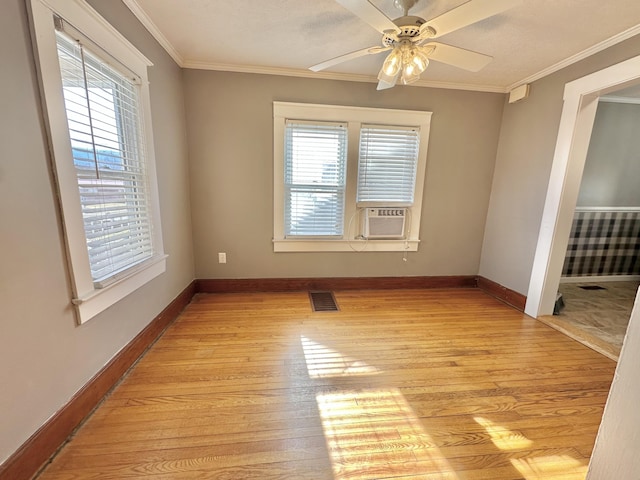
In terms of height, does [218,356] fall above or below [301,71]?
below

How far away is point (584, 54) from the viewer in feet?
7.05

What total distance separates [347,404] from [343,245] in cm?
179

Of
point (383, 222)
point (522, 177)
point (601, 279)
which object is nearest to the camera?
point (522, 177)

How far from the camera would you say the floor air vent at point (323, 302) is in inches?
106

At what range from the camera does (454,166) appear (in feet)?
10.0

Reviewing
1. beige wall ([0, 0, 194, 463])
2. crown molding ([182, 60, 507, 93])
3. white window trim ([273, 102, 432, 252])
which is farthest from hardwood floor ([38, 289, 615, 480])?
crown molding ([182, 60, 507, 93])

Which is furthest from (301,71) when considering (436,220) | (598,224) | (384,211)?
(598,224)

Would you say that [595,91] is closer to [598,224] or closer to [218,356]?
[598,224]

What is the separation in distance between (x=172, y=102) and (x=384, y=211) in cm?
230

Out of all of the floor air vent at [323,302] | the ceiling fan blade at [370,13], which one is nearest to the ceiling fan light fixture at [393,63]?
the ceiling fan blade at [370,13]

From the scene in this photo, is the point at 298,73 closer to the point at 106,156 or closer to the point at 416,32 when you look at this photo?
the point at 416,32

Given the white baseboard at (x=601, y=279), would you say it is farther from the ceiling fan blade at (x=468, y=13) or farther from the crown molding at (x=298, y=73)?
the ceiling fan blade at (x=468, y=13)

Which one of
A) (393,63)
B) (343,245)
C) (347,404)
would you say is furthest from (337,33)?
(347,404)

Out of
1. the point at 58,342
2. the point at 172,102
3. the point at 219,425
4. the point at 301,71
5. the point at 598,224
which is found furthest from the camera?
the point at 598,224
